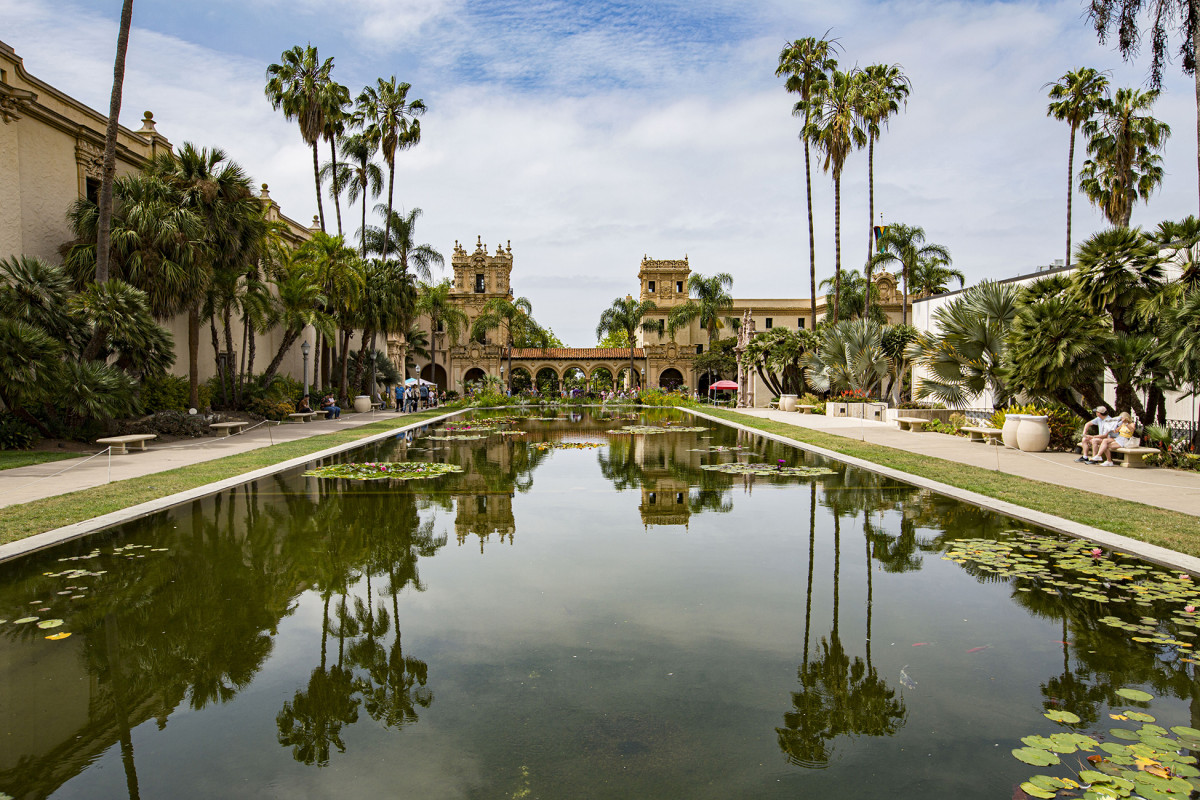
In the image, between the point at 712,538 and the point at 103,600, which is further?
the point at 712,538

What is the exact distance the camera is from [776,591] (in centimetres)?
642

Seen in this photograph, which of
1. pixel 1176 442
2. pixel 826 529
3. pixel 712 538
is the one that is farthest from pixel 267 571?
pixel 1176 442

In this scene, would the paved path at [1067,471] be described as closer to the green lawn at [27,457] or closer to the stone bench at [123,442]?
the stone bench at [123,442]

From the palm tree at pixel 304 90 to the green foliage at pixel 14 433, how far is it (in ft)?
67.5

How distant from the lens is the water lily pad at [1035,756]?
360cm

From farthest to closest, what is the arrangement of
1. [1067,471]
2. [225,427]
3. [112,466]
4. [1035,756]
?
[225,427] < [112,466] < [1067,471] < [1035,756]

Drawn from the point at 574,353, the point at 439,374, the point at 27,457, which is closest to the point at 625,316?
the point at 574,353

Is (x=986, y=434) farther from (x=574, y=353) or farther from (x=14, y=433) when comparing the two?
(x=574, y=353)

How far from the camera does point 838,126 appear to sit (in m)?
36.8

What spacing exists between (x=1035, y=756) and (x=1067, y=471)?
1241 centimetres

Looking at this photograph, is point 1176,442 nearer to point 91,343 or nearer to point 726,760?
point 726,760

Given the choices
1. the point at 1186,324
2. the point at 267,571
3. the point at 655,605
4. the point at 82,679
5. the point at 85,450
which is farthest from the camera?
the point at 85,450

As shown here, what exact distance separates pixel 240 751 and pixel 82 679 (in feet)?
5.48

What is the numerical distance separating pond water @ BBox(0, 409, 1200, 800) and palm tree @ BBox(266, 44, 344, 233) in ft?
99.3
